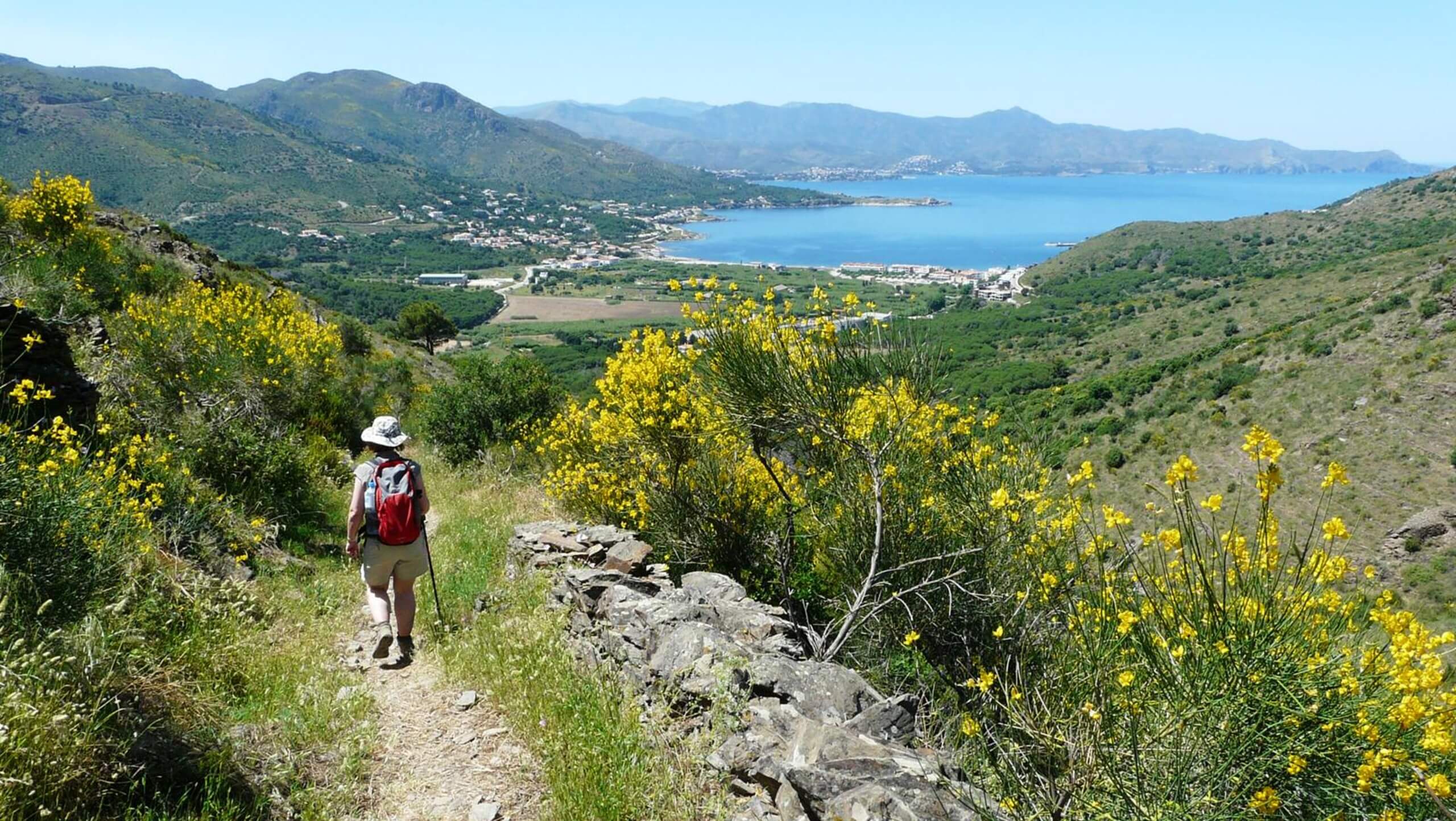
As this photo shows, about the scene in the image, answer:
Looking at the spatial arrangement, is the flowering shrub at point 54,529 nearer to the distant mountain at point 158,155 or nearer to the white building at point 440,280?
the white building at point 440,280

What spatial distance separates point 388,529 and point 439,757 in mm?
2130

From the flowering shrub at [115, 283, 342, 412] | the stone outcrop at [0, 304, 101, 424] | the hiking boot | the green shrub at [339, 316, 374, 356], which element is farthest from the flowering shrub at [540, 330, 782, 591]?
the green shrub at [339, 316, 374, 356]

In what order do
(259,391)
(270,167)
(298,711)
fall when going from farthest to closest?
(270,167) → (259,391) → (298,711)

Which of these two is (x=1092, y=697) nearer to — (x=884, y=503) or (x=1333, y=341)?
(x=884, y=503)

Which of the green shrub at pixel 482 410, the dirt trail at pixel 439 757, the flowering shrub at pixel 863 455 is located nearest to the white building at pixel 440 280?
the green shrub at pixel 482 410

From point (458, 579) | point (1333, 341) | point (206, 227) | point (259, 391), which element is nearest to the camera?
point (458, 579)

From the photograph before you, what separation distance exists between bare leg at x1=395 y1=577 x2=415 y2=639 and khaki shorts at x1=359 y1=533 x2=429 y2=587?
0.16ft

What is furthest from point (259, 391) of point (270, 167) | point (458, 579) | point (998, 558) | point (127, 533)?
point (270, 167)

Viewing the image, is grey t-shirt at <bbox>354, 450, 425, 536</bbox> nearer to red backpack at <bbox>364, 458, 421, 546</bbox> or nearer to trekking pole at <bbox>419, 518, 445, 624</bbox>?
red backpack at <bbox>364, 458, 421, 546</bbox>

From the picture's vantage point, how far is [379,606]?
6.40 m

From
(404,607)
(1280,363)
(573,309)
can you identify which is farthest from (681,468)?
(573,309)

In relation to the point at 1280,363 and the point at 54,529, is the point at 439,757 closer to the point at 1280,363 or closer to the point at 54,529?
the point at 54,529

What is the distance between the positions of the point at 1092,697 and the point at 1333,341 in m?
56.2

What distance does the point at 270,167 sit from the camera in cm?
18525
